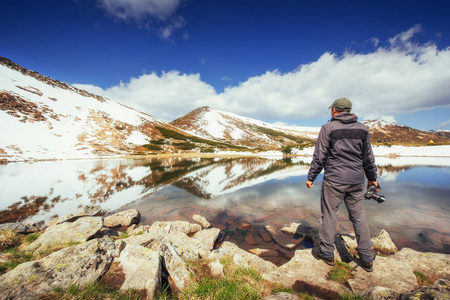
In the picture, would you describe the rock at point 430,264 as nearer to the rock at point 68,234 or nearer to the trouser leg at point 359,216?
the trouser leg at point 359,216

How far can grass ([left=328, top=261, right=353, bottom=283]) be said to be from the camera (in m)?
4.21

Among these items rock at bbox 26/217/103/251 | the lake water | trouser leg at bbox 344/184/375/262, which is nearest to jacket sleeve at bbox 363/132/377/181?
trouser leg at bbox 344/184/375/262

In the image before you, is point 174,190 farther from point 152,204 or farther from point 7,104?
point 7,104

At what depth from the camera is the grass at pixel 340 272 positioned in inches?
166

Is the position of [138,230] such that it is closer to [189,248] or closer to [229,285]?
[189,248]

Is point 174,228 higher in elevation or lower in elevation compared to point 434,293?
lower

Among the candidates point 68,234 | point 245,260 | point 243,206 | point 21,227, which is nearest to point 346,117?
point 245,260

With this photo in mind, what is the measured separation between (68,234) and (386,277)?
9.18 metres

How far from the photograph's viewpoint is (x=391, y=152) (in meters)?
65.5

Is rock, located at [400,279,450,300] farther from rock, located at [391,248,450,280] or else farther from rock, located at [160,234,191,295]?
rock, located at [160,234,191,295]

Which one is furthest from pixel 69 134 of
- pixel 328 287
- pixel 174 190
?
pixel 328 287

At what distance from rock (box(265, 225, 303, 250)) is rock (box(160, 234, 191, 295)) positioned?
4378 mm

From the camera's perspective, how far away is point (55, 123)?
74.1 meters

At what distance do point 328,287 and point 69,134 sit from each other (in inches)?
3602
